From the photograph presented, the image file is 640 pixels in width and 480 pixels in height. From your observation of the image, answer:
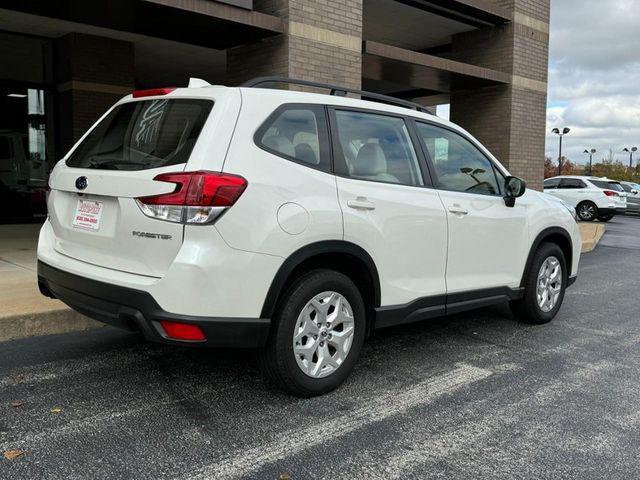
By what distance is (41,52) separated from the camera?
12.1 metres

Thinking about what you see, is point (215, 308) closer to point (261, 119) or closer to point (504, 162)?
point (261, 119)

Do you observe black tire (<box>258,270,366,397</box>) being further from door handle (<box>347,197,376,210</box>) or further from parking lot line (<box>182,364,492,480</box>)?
door handle (<box>347,197,376,210</box>)

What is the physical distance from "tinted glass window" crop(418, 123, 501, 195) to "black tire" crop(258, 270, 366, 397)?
1.29 metres

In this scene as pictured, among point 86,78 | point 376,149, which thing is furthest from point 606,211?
point 376,149

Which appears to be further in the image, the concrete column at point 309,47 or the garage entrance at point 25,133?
the garage entrance at point 25,133

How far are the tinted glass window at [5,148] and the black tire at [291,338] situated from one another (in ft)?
35.4

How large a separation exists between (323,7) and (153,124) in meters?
5.74

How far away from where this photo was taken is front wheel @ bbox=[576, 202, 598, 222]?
21969 millimetres

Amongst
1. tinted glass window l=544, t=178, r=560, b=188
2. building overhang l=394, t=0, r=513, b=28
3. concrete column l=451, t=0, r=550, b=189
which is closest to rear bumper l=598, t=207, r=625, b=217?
tinted glass window l=544, t=178, r=560, b=188

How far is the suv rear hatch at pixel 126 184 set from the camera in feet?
10.6

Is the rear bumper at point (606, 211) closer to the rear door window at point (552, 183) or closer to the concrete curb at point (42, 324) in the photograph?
the rear door window at point (552, 183)

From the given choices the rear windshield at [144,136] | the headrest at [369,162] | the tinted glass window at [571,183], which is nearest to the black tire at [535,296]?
the headrest at [369,162]

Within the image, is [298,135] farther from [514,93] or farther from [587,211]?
[587,211]

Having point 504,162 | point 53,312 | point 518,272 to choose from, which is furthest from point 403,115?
point 504,162
